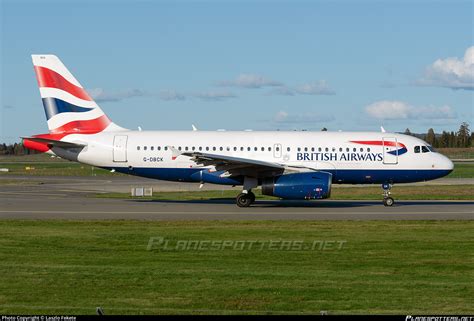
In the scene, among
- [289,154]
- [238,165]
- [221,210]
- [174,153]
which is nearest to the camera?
[221,210]

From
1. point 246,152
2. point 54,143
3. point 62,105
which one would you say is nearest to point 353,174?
point 246,152

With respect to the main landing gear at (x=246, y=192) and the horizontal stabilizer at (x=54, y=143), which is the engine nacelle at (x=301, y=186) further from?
the horizontal stabilizer at (x=54, y=143)

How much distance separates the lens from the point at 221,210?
31.3 meters

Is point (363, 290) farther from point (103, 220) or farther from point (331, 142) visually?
point (331, 142)

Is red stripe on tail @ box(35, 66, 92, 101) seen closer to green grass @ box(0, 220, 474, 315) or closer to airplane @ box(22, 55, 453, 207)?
airplane @ box(22, 55, 453, 207)

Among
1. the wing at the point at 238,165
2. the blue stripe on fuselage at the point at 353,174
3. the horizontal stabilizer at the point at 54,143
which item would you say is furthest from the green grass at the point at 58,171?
the wing at the point at 238,165

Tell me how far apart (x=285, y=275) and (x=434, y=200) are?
24.5 m

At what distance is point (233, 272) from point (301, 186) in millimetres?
16135

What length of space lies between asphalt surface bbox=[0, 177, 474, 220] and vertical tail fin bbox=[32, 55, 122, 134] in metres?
3.65

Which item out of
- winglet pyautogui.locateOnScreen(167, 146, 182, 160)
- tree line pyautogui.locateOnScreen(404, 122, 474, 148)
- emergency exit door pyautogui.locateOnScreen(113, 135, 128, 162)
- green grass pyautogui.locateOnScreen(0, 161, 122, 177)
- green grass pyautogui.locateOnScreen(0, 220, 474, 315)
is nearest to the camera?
green grass pyautogui.locateOnScreen(0, 220, 474, 315)

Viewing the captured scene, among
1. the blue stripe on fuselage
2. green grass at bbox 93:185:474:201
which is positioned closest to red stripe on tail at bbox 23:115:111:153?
the blue stripe on fuselage

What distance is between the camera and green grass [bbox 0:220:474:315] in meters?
12.5

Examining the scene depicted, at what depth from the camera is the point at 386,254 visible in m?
18.3

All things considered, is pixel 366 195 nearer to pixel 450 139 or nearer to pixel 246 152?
pixel 246 152
